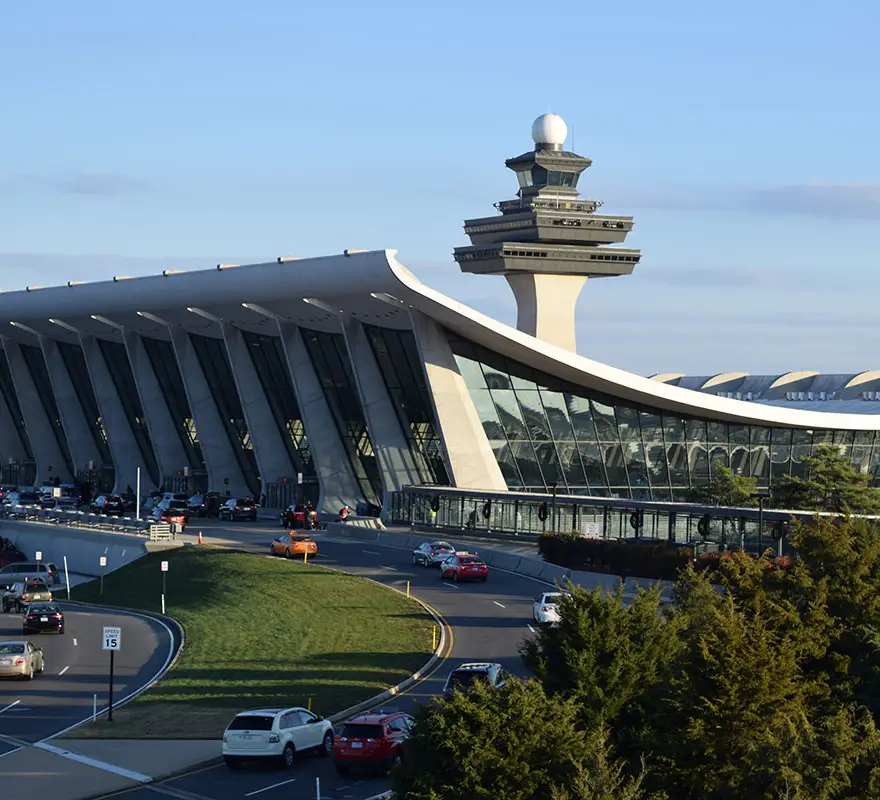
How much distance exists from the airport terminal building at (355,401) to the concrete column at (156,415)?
0.09 metres

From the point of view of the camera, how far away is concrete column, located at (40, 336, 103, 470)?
11400 centimetres

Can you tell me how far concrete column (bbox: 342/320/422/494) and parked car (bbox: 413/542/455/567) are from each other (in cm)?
1768

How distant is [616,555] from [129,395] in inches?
2411

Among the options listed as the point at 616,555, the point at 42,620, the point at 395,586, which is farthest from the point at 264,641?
the point at 616,555

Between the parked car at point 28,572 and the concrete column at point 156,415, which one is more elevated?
the concrete column at point 156,415

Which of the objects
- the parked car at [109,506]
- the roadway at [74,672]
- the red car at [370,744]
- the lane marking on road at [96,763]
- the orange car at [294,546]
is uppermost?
the parked car at [109,506]

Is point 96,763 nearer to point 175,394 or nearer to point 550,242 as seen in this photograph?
point 175,394

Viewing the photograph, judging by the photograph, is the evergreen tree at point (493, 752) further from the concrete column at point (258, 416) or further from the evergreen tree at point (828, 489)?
the concrete column at point (258, 416)

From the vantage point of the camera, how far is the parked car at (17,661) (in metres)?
42.7

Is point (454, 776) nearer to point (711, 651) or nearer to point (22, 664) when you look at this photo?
point (711, 651)

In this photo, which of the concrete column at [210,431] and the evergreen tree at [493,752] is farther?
the concrete column at [210,431]

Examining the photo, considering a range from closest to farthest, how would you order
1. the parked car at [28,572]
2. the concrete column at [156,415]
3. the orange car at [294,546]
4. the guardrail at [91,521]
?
the orange car at [294,546] → the parked car at [28,572] → the guardrail at [91,521] → the concrete column at [156,415]

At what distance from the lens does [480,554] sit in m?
63.5

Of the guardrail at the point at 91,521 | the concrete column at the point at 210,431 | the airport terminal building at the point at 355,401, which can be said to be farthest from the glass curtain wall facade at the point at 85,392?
the guardrail at the point at 91,521
